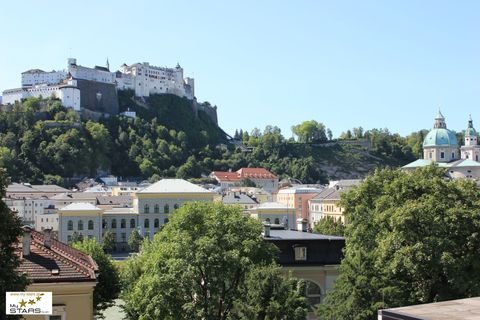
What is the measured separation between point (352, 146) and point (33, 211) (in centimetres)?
11008

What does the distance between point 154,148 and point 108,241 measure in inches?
2967

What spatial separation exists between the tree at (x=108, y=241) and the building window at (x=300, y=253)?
174 feet

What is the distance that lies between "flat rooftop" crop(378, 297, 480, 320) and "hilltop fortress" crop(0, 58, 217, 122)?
145 m

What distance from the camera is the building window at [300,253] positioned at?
29.2m

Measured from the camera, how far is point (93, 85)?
162250 millimetres

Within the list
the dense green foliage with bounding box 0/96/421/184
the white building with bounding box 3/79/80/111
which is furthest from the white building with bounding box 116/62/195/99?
the white building with bounding box 3/79/80/111

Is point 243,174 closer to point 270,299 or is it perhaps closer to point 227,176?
point 227,176

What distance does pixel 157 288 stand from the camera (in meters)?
23.8

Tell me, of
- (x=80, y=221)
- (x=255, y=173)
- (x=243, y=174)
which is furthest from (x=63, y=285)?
(x=255, y=173)

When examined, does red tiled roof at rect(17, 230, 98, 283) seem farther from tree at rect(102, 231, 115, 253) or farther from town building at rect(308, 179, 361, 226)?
town building at rect(308, 179, 361, 226)

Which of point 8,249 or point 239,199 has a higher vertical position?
point 239,199

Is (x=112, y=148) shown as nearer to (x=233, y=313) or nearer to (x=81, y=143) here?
(x=81, y=143)

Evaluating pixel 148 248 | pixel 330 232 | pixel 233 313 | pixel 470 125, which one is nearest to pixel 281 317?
pixel 233 313

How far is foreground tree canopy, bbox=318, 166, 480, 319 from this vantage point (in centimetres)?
2444
